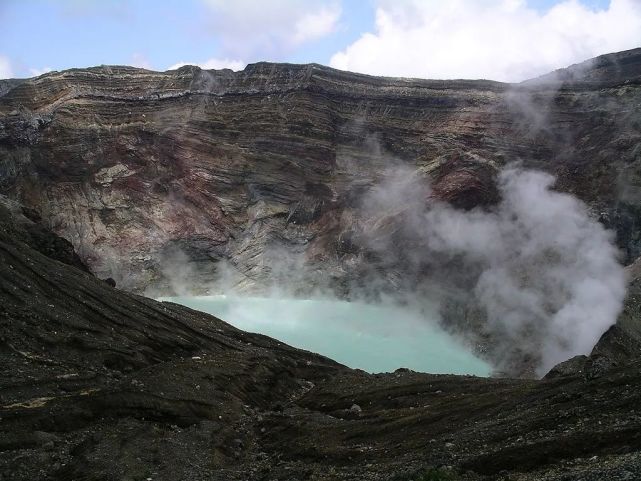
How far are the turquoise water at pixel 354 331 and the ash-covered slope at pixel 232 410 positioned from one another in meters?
9.79

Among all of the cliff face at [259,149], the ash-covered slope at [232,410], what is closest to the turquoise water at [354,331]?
the cliff face at [259,149]

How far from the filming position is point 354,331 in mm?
47531

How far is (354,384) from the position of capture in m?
28.3

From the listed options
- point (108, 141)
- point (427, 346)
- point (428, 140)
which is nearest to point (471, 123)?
point (428, 140)

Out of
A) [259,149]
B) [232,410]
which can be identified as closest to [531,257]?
[259,149]

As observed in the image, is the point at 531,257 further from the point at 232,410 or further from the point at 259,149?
the point at 232,410

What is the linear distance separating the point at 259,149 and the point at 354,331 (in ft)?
76.7

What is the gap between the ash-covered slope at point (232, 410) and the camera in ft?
48.9

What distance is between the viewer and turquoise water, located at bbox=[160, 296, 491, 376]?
40.9 metres

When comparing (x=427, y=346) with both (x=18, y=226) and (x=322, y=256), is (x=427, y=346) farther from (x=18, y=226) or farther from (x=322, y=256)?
(x=18, y=226)

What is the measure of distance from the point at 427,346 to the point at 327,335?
7.08m

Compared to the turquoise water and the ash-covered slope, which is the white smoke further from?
the ash-covered slope

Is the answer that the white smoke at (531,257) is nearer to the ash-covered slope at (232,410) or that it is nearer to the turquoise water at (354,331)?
the turquoise water at (354,331)

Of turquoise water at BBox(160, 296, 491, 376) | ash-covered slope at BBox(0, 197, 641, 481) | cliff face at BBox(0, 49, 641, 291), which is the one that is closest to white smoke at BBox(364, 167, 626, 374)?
cliff face at BBox(0, 49, 641, 291)
